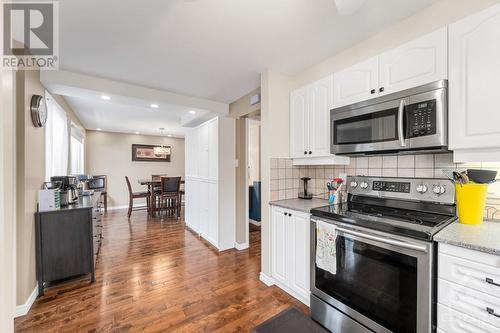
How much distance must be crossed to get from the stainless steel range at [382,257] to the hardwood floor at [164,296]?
52 centimetres

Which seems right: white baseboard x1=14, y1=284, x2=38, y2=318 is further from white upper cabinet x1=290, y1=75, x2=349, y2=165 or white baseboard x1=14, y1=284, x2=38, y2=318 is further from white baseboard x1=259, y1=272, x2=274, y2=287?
white upper cabinet x1=290, y1=75, x2=349, y2=165

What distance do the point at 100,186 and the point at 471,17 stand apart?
270 inches

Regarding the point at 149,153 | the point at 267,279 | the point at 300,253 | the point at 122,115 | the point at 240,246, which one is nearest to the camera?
the point at 300,253

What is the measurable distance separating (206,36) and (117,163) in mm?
5924

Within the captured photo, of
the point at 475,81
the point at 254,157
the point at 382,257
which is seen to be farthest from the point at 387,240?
the point at 254,157

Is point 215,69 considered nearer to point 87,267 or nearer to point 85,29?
point 85,29

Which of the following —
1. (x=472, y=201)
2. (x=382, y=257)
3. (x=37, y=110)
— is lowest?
(x=382, y=257)

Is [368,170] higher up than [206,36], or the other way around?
[206,36]

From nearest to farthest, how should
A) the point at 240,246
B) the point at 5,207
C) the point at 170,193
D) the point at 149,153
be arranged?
the point at 5,207 < the point at 240,246 < the point at 170,193 < the point at 149,153

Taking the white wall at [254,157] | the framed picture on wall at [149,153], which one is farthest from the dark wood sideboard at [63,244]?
the framed picture on wall at [149,153]

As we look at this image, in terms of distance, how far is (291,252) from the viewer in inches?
79.9

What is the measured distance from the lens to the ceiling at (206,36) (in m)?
1.47

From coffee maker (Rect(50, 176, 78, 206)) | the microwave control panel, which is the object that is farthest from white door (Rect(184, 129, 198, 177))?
the microwave control panel

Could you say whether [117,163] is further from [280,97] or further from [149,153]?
[280,97]
